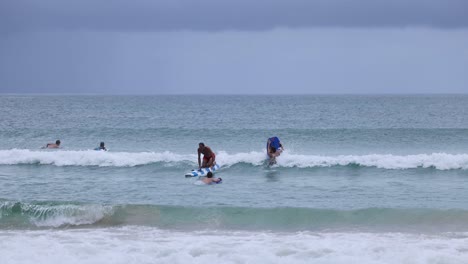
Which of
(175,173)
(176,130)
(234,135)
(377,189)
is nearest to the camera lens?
(377,189)

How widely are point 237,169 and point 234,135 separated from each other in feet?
53.2

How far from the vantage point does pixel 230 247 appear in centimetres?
1098

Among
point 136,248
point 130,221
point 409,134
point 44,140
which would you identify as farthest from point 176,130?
point 136,248

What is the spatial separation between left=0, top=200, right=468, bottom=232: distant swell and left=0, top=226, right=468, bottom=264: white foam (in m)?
0.85

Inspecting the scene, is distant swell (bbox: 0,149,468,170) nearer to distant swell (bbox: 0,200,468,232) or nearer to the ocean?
the ocean

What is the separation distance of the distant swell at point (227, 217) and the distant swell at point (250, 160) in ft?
25.3

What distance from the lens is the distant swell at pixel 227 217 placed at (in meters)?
13.1

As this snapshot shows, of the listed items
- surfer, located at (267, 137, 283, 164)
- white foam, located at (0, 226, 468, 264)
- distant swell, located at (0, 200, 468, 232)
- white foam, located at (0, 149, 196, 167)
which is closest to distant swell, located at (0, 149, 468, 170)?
white foam, located at (0, 149, 196, 167)

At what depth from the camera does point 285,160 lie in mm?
22078

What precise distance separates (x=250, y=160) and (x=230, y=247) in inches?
465

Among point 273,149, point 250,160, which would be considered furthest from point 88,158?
point 273,149

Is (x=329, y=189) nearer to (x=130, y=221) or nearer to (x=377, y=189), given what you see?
(x=377, y=189)

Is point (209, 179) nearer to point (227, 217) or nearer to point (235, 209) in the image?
point (235, 209)

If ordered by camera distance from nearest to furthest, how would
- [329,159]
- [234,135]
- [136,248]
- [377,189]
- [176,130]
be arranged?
1. [136,248]
2. [377,189]
3. [329,159]
4. [234,135]
5. [176,130]
